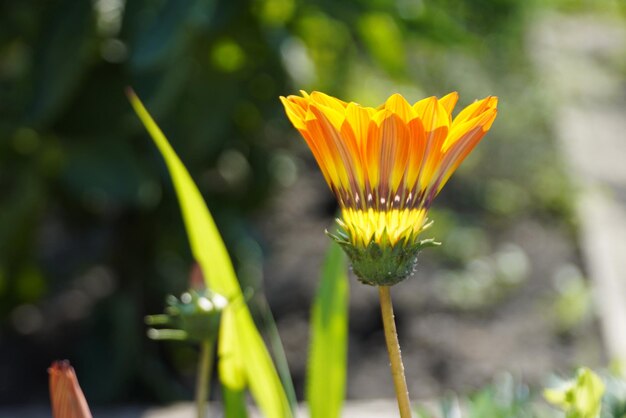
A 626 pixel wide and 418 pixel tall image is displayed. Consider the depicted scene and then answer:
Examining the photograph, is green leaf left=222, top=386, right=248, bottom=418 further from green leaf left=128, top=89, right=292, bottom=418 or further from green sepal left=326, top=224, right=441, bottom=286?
green sepal left=326, top=224, right=441, bottom=286

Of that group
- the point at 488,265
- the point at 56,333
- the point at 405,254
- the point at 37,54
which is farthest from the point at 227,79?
the point at 405,254

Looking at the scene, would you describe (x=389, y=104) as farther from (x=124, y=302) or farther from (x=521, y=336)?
(x=521, y=336)

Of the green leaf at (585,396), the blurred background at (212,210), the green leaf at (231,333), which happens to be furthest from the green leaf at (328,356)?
the blurred background at (212,210)

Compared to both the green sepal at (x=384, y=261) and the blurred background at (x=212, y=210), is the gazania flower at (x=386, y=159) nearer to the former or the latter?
the green sepal at (x=384, y=261)

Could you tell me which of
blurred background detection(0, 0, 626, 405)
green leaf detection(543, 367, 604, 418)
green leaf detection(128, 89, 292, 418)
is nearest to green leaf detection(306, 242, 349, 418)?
green leaf detection(128, 89, 292, 418)

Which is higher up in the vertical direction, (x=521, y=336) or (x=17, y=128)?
(x=17, y=128)

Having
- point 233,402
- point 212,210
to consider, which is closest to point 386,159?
point 233,402
